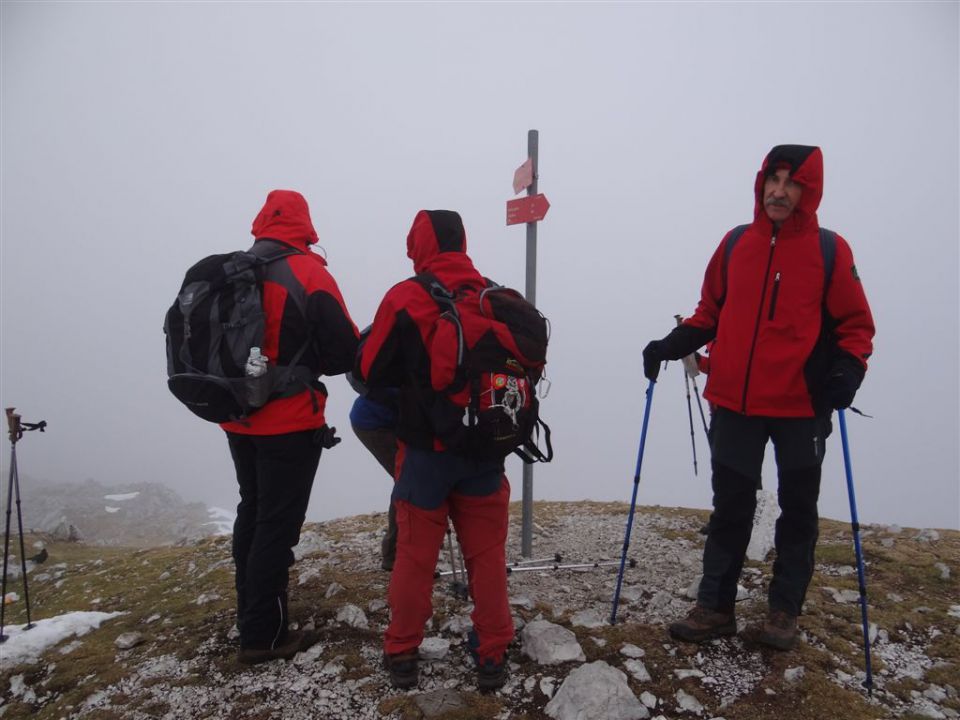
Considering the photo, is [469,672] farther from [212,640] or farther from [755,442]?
[755,442]

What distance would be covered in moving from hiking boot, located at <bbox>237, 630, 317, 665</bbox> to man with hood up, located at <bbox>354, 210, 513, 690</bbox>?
0.97 metres

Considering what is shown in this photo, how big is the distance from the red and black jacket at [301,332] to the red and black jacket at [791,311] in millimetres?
3180

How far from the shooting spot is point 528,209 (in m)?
6.38

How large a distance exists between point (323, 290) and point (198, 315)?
3.07 ft

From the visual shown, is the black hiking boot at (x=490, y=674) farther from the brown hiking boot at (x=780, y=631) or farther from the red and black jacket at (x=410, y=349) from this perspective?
the brown hiking boot at (x=780, y=631)

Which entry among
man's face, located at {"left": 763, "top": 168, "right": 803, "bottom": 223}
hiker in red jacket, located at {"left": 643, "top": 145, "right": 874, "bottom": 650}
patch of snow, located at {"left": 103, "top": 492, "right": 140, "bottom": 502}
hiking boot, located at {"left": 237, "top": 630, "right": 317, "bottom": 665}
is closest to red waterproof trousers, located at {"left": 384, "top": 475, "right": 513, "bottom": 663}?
hiking boot, located at {"left": 237, "top": 630, "right": 317, "bottom": 665}

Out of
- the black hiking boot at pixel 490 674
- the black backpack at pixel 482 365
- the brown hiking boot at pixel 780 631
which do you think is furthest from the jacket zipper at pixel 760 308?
the black hiking boot at pixel 490 674

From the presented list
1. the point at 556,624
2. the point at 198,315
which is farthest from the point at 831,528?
the point at 198,315

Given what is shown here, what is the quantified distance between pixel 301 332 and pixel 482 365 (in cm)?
157

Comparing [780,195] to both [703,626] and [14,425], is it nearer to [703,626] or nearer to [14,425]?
[703,626]

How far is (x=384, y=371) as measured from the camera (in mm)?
4066

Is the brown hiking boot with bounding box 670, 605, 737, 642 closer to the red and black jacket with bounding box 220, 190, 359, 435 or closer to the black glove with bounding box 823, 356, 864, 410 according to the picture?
the black glove with bounding box 823, 356, 864, 410

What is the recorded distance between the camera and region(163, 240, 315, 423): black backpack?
4199mm

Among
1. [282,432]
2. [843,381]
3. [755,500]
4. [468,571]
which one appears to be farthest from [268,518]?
[843,381]
